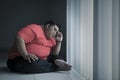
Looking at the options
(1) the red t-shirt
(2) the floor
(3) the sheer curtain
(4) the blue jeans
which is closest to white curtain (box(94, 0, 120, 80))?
(3) the sheer curtain

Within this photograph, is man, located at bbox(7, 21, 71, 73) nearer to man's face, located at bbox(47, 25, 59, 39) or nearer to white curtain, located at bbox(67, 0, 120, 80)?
man's face, located at bbox(47, 25, 59, 39)

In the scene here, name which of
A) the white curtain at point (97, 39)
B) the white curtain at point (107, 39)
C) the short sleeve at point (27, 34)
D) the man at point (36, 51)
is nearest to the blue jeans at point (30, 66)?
the man at point (36, 51)

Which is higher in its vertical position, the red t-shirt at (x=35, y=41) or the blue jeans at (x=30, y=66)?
the red t-shirt at (x=35, y=41)

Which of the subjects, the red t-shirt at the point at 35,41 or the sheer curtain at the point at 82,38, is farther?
the red t-shirt at the point at 35,41

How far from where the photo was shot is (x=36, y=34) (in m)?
2.51

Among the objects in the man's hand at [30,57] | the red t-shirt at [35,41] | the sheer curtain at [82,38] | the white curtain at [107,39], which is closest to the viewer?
the white curtain at [107,39]

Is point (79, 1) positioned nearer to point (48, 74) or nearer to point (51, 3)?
point (48, 74)

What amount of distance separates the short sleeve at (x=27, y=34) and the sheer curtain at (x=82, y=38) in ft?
1.63

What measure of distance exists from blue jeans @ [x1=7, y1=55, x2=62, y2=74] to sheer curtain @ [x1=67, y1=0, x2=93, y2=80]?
0.95ft

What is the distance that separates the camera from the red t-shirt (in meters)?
2.49

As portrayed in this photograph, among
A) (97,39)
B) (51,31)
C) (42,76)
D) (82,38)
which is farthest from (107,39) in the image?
(51,31)

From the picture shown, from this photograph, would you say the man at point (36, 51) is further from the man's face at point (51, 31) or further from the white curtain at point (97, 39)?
the white curtain at point (97, 39)

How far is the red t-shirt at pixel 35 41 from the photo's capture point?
249 centimetres

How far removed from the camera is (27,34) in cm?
248
